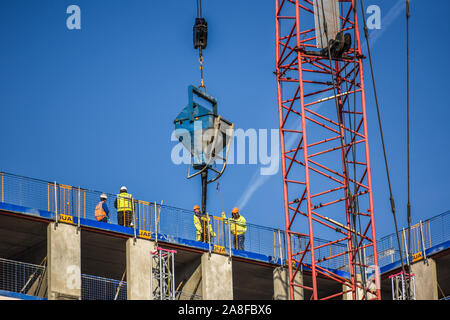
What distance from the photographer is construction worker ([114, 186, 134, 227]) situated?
191ft

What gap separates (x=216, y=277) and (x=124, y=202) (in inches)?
224

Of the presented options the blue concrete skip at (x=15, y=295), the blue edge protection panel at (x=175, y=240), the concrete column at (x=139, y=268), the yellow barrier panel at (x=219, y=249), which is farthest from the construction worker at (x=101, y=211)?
the blue concrete skip at (x=15, y=295)

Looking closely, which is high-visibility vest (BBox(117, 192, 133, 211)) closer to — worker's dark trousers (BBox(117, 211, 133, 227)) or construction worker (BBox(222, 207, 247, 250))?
worker's dark trousers (BBox(117, 211, 133, 227))

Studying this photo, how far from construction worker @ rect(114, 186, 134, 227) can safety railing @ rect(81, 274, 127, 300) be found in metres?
2.80

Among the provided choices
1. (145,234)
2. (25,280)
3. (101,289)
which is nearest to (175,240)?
(145,234)

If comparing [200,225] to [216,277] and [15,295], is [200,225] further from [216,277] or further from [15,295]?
[15,295]

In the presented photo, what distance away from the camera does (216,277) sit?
59.9 meters

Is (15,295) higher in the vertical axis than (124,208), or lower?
lower

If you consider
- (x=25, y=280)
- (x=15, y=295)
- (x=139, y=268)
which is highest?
(x=139, y=268)

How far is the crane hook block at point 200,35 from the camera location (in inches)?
2477

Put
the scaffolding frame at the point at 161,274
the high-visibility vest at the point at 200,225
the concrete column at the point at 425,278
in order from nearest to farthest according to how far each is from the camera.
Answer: the scaffolding frame at the point at 161,274 < the high-visibility vest at the point at 200,225 < the concrete column at the point at 425,278

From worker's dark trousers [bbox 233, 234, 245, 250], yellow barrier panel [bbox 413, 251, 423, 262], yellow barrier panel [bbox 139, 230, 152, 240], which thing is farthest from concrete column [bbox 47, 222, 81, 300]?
yellow barrier panel [bbox 413, 251, 423, 262]

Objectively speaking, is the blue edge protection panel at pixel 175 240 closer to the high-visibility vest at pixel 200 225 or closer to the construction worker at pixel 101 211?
the construction worker at pixel 101 211

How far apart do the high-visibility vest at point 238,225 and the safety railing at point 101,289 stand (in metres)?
6.53
